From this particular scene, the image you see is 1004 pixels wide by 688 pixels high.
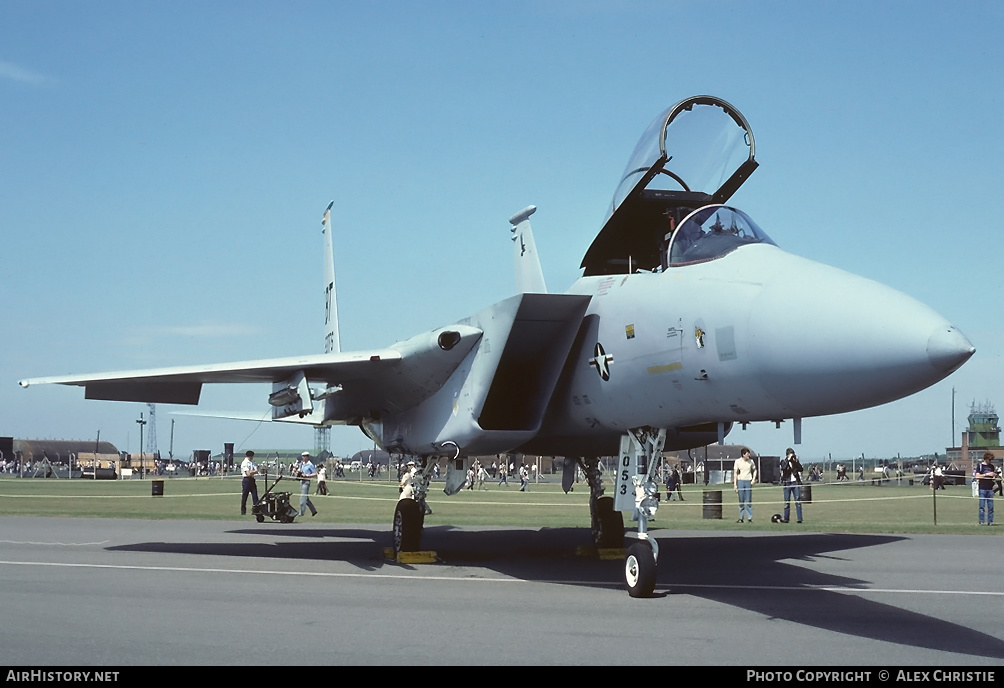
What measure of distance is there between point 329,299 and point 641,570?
11.9m

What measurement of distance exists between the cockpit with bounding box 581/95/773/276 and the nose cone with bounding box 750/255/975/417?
2.12 m

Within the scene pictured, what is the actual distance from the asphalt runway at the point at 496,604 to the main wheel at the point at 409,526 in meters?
0.39

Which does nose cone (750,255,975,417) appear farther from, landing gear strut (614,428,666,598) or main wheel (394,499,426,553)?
main wheel (394,499,426,553)

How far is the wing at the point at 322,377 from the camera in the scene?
10.7 metres

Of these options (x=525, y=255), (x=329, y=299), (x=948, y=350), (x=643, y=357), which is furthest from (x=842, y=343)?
(x=329, y=299)

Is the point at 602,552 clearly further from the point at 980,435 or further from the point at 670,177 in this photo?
the point at 980,435

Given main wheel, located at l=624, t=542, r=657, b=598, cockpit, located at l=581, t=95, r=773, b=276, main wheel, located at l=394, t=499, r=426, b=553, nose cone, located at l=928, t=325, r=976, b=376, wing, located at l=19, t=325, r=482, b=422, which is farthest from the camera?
main wheel, located at l=394, t=499, r=426, b=553

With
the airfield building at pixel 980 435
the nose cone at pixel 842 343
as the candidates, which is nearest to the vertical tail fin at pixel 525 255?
the nose cone at pixel 842 343

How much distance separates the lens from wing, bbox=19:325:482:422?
10.7 metres

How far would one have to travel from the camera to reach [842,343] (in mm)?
5832

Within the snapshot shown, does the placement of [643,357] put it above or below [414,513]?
above

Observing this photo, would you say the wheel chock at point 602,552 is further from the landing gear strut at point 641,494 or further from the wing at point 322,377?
the landing gear strut at point 641,494

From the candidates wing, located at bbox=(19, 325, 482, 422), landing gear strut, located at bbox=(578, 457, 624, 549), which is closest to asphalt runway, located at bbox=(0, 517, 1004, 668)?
landing gear strut, located at bbox=(578, 457, 624, 549)
